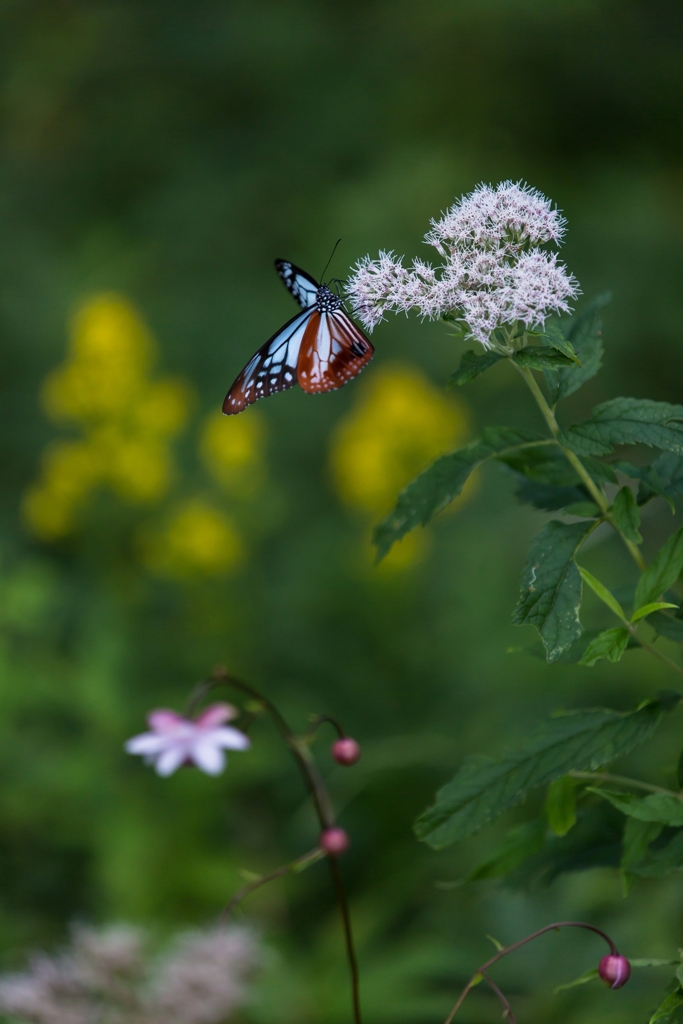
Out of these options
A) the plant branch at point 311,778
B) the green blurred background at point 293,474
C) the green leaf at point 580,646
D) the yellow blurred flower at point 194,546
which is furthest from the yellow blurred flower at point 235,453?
the green leaf at point 580,646

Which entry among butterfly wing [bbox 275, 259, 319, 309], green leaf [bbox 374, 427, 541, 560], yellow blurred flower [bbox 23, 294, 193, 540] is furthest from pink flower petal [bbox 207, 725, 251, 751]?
yellow blurred flower [bbox 23, 294, 193, 540]

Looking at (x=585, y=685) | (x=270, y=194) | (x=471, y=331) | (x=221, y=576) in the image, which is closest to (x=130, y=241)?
(x=270, y=194)

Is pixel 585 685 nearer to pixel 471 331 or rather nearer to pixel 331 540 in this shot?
pixel 331 540

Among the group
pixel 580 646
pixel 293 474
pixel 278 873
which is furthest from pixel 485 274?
pixel 293 474

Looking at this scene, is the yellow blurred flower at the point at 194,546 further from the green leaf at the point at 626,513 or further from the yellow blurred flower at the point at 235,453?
the green leaf at the point at 626,513

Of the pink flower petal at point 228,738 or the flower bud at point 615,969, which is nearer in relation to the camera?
the flower bud at point 615,969

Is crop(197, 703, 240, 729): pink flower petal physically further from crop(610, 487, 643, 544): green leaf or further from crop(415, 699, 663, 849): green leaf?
crop(610, 487, 643, 544): green leaf

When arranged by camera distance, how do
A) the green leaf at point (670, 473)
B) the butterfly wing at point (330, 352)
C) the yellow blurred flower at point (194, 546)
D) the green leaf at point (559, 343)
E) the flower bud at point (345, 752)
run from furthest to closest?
the yellow blurred flower at point (194, 546), the butterfly wing at point (330, 352), the flower bud at point (345, 752), the green leaf at point (670, 473), the green leaf at point (559, 343)
